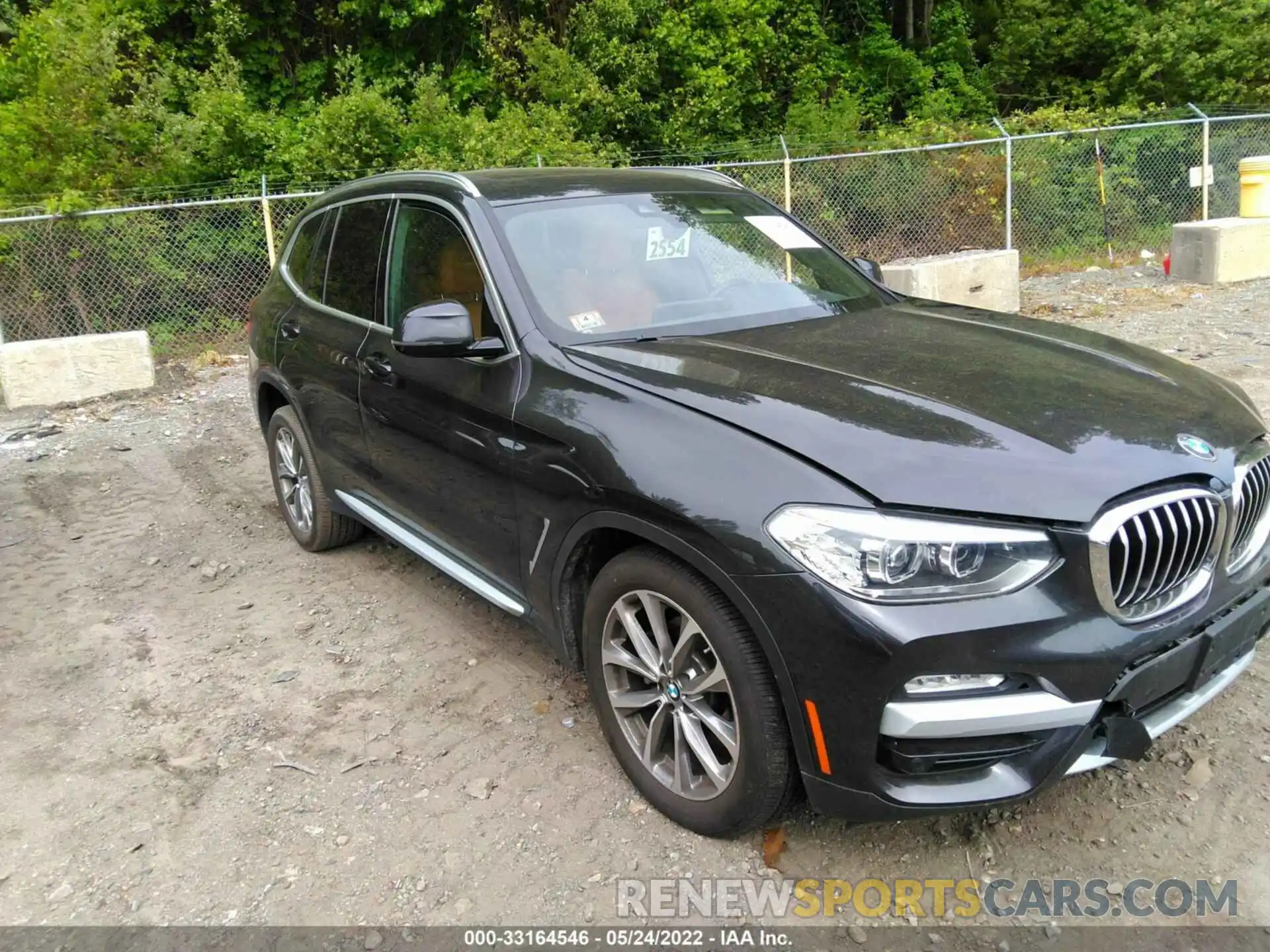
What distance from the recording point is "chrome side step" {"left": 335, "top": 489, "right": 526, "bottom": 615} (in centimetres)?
333

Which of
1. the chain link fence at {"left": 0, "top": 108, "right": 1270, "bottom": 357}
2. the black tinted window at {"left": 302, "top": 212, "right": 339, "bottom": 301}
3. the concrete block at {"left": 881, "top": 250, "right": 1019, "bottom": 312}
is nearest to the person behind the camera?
the black tinted window at {"left": 302, "top": 212, "right": 339, "bottom": 301}

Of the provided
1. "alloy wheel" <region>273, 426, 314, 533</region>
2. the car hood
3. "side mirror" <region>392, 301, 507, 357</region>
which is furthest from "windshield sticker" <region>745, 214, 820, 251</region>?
"alloy wheel" <region>273, 426, 314, 533</region>

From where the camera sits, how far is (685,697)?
2.64 metres

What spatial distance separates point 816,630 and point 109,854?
2.23 meters

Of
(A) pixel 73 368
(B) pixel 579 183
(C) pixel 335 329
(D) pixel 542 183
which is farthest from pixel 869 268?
(A) pixel 73 368

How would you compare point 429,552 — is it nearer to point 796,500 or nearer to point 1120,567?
point 796,500

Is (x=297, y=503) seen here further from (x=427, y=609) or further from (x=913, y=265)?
(x=913, y=265)

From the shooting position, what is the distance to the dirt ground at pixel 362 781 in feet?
8.67

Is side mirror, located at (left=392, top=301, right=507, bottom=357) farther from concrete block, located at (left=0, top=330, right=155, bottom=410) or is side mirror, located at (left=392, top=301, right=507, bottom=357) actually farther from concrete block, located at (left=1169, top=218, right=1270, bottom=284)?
concrete block, located at (left=1169, top=218, right=1270, bottom=284)

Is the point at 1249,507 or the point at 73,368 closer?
the point at 1249,507

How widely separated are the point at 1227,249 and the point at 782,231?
9.76 m

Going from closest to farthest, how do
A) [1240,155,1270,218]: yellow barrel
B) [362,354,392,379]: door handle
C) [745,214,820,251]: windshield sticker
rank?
[362,354,392,379]: door handle < [745,214,820,251]: windshield sticker < [1240,155,1270,218]: yellow barrel

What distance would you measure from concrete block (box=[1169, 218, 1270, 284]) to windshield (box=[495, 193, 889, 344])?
956 cm

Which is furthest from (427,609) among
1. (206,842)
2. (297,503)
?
(206,842)
